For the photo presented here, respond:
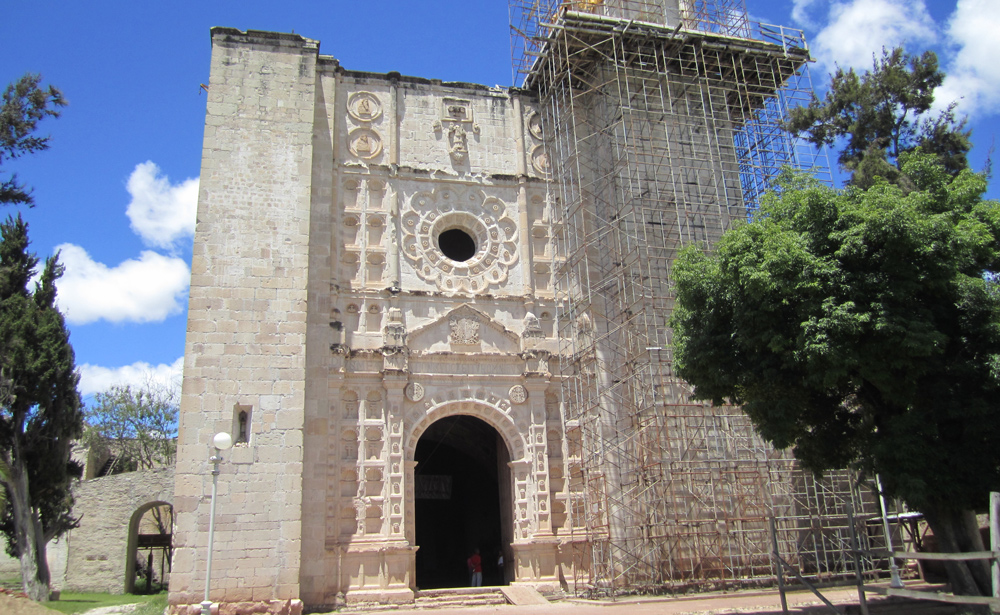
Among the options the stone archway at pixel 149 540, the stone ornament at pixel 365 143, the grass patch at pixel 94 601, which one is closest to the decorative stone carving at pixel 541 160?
the stone ornament at pixel 365 143

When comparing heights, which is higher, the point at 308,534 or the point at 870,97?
the point at 870,97

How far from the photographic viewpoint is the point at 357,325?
17.9 m

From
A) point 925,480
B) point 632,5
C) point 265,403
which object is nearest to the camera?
point 925,480

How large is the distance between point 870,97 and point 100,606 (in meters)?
22.8

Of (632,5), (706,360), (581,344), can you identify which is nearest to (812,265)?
(706,360)

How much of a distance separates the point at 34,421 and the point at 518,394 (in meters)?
13.0

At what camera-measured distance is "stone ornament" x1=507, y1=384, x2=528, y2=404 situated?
59.3 feet

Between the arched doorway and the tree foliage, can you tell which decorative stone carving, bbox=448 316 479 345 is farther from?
the tree foliage

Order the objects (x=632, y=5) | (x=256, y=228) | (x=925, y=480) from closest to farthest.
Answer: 1. (x=925, y=480)
2. (x=256, y=228)
3. (x=632, y=5)

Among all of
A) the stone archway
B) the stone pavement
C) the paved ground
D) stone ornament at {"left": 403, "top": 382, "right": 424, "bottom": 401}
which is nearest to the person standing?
the stone pavement

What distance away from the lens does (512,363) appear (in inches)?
723

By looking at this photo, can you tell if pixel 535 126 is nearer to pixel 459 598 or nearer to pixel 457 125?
pixel 457 125

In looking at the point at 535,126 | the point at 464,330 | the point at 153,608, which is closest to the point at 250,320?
the point at 464,330

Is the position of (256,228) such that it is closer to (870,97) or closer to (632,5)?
(632,5)
